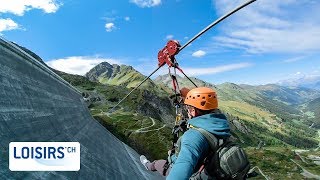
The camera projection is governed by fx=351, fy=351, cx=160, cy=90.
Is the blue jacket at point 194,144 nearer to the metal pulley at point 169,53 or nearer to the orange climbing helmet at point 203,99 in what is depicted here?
the orange climbing helmet at point 203,99

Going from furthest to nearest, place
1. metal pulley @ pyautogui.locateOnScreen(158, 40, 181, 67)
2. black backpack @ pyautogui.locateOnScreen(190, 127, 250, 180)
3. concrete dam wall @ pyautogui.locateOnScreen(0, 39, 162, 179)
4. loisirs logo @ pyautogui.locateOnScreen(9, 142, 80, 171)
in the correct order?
metal pulley @ pyautogui.locateOnScreen(158, 40, 181, 67) < black backpack @ pyautogui.locateOnScreen(190, 127, 250, 180) < concrete dam wall @ pyautogui.locateOnScreen(0, 39, 162, 179) < loisirs logo @ pyautogui.locateOnScreen(9, 142, 80, 171)

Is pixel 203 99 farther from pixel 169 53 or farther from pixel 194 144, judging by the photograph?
pixel 169 53

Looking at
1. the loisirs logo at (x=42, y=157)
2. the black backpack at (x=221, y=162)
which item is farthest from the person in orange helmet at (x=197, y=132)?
the loisirs logo at (x=42, y=157)

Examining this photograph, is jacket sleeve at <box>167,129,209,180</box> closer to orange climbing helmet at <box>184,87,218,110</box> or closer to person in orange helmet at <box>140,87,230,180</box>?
person in orange helmet at <box>140,87,230,180</box>

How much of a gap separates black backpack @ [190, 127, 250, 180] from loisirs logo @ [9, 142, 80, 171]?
3278mm

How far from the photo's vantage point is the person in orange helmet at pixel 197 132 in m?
6.44

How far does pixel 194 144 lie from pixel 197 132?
49cm

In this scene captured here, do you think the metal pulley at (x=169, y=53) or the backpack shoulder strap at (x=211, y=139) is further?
the metal pulley at (x=169, y=53)

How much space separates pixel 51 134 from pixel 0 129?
3199 millimetres

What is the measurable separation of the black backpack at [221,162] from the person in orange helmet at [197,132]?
0.40 ft

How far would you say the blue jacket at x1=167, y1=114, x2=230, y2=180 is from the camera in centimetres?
634

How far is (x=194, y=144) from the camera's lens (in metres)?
7.05

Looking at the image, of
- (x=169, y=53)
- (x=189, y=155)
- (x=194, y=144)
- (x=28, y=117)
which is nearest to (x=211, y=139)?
(x=194, y=144)

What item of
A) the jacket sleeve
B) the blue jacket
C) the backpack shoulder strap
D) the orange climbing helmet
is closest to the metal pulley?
the orange climbing helmet
